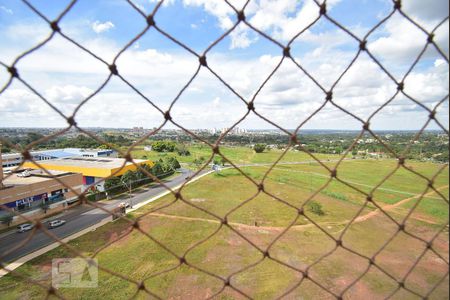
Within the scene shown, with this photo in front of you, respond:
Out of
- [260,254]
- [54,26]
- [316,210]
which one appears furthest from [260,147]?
[54,26]

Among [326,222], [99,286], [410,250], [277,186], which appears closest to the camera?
[410,250]

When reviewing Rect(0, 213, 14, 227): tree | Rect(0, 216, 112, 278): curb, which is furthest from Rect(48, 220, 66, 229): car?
Rect(0, 213, 14, 227): tree

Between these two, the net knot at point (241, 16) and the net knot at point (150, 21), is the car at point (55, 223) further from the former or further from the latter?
the net knot at point (241, 16)

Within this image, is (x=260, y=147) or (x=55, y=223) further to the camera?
(x=260, y=147)

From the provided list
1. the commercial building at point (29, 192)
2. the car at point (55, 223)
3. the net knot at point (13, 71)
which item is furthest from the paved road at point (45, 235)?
the net knot at point (13, 71)

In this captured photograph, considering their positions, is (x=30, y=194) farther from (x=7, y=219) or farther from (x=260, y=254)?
(x=260, y=254)

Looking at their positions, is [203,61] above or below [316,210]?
above

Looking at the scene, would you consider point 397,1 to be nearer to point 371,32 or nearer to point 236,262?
point 371,32

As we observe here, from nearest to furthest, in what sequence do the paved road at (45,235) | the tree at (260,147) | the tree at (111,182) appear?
the paved road at (45,235) → the tree at (111,182) → the tree at (260,147)

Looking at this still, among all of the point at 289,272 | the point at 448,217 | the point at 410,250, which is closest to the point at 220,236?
the point at 289,272

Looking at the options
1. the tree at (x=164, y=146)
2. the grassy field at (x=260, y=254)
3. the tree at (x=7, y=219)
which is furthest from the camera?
the tree at (x=164, y=146)

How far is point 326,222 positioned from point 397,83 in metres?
9.14

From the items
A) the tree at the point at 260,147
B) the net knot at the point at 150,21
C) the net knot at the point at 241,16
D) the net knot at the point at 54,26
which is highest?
the net knot at the point at 241,16

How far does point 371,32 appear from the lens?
1.02 metres
